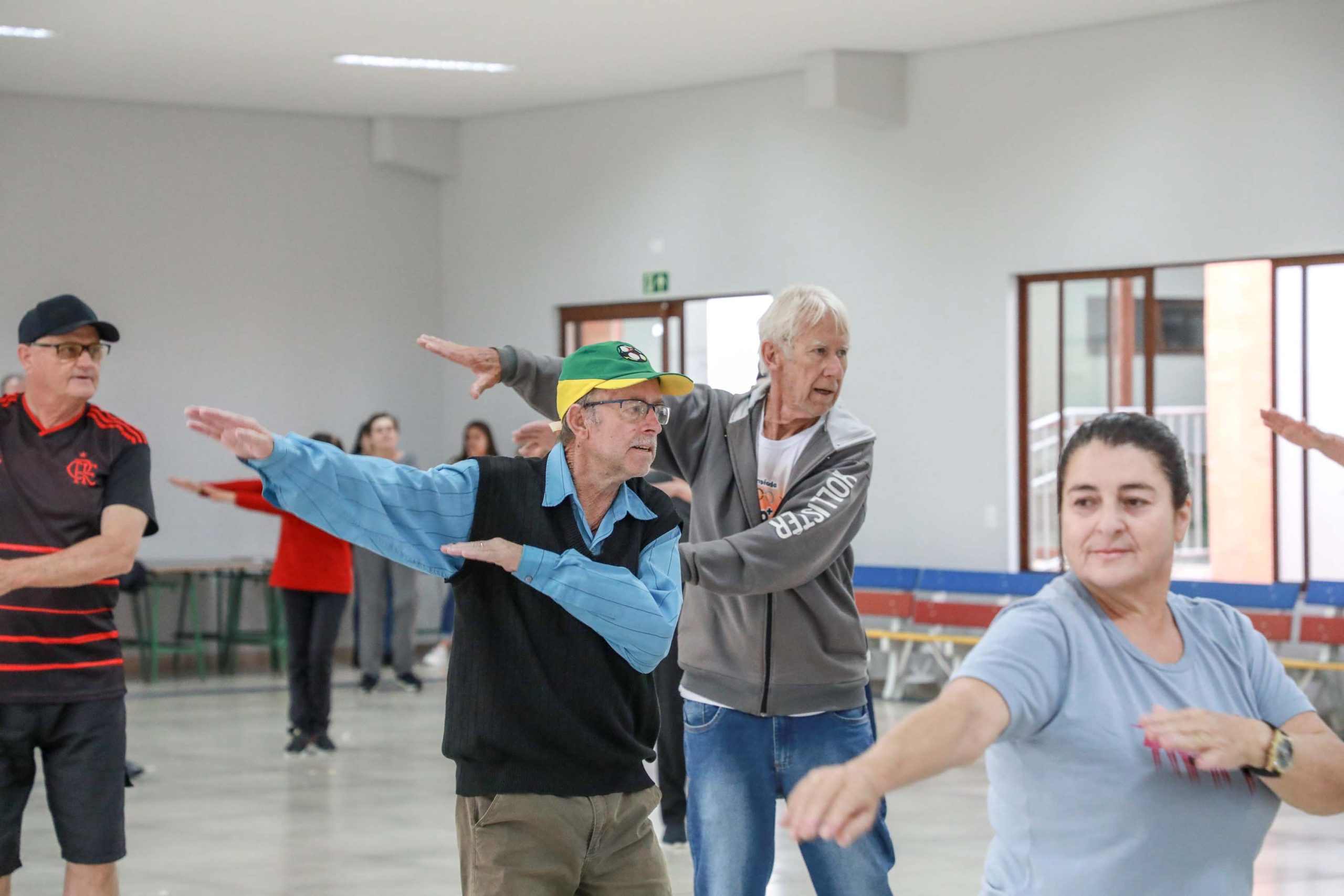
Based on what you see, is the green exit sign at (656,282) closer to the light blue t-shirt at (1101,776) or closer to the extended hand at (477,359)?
the extended hand at (477,359)

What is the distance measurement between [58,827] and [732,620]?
1.71 meters

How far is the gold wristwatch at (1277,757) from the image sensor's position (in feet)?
6.23

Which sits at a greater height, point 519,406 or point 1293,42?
point 1293,42

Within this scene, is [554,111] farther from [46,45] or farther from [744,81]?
[46,45]

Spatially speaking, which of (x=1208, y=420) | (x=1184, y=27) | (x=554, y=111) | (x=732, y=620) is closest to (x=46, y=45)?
(x=554, y=111)

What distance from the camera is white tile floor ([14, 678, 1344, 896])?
5.87 metres

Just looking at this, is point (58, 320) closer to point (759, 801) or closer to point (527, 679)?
point (527, 679)

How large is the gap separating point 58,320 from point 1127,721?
2.90 meters

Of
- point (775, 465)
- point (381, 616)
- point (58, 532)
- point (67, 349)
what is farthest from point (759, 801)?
point (381, 616)

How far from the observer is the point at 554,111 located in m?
13.2

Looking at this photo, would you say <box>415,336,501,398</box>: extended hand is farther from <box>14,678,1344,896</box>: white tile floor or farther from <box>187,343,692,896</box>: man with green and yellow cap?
<box>14,678,1344,896</box>: white tile floor

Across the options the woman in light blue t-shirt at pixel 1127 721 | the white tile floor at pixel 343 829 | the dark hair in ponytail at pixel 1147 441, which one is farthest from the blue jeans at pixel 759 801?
the white tile floor at pixel 343 829

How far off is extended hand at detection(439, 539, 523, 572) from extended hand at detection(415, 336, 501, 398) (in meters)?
0.89

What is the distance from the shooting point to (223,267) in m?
12.9
